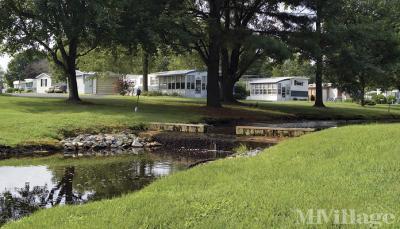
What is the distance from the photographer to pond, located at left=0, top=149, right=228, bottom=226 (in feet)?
32.2

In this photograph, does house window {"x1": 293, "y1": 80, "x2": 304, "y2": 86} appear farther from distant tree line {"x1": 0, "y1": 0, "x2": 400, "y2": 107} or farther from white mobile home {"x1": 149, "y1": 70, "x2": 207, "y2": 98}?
distant tree line {"x1": 0, "y1": 0, "x2": 400, "y2": 107}

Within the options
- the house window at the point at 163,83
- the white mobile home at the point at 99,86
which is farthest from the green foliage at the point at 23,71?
the house window at the point at 163,83

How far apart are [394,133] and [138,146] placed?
1088 cm

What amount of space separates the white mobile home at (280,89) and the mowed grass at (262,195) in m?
67.1

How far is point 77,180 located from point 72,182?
0.96 feet

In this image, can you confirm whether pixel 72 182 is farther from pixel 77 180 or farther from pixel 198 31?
pixel 198 31

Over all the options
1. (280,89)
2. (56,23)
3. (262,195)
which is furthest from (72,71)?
(280,89)

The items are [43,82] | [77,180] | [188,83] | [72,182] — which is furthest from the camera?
[43,82]

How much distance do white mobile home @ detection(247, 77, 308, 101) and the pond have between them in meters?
61.2

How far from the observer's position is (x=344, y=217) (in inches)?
234

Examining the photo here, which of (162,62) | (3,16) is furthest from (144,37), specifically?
(162,62)

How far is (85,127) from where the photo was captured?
21.1 meters

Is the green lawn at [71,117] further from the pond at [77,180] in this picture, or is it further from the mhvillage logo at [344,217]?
the mhvillage logo at [344,217]

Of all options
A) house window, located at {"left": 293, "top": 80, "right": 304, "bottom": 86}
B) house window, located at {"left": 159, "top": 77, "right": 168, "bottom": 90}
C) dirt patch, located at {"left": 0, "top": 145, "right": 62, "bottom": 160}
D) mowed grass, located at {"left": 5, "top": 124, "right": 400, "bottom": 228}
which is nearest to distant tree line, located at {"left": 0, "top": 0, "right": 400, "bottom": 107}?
dirt patch, located at {"left": 0, "top": 145, "right": 62, "bottom": 160}
